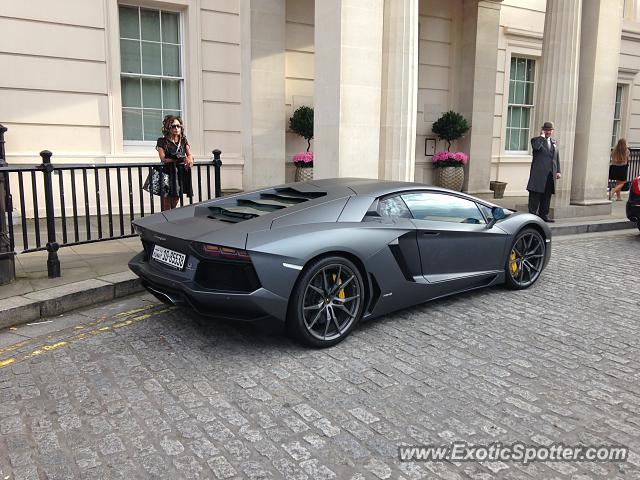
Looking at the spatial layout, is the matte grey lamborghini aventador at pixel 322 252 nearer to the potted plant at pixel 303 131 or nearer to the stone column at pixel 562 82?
the potted plant at pixel 303 131

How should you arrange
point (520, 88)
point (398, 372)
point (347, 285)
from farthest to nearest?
point (520, 88), point (347, 285), point (398, 372)

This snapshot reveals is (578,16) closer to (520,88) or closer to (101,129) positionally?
(520,88)

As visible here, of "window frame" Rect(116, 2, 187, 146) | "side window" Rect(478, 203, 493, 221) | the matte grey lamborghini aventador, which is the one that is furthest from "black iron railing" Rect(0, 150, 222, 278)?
"side window" Rect(478, 203, 493, 221)

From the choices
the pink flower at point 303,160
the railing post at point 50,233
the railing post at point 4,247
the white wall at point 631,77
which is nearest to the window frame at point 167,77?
the pink flower at point 303,160

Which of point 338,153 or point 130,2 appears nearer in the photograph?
point 338,153

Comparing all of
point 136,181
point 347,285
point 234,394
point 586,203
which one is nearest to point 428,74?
point 586,203

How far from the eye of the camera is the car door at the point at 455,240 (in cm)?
523

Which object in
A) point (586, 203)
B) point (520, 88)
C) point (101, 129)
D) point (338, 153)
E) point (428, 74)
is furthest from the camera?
point (520, 88)

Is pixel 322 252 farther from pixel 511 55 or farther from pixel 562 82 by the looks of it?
pixel 511 55

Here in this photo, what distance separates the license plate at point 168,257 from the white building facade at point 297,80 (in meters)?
4.52

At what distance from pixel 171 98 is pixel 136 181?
6.21 ft

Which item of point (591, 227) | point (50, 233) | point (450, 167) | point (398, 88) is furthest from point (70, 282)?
point (450, 167)

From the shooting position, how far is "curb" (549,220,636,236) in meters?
10.5

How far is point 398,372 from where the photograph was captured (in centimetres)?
408
